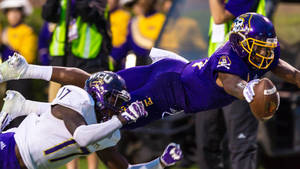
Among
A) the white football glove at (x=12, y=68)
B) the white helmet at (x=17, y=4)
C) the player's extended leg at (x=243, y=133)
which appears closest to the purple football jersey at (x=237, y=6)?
the player's extended leg at (x=243, y=133)

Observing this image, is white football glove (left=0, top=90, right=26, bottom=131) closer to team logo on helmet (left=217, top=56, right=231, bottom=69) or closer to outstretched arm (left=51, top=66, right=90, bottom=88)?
outstretched arm (left=51, top=66, right=90, bottom=88)

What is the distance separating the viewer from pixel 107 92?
5168 millimetres

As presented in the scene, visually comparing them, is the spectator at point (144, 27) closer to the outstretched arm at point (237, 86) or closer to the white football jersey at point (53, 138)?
the outstretched arm at point (237, 86)

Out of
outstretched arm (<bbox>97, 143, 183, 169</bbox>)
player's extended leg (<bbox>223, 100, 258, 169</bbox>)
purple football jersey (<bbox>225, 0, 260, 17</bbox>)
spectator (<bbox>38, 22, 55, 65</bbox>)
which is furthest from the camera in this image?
spectator (<bbox>38, 22, 55, 65</bbox>)

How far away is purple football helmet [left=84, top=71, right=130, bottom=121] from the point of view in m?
5.18

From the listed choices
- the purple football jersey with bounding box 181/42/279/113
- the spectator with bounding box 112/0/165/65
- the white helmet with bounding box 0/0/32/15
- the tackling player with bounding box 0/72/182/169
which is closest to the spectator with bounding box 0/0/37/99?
the white helmet with bounding box 0/0/32/15

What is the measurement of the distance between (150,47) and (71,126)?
12.3 feet

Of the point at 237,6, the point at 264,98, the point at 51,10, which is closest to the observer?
the point at 264,98

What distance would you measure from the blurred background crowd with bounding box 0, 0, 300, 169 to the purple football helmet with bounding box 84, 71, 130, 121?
1492 millimetres

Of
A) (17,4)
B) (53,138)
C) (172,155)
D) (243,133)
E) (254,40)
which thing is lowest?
(243,133)

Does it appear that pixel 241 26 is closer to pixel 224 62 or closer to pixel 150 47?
pixel 224 62

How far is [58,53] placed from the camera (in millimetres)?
7023

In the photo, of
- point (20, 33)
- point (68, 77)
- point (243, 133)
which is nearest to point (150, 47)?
point (20, 33)

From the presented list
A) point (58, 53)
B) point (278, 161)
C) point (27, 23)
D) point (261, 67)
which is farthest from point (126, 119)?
point (27, 23)
